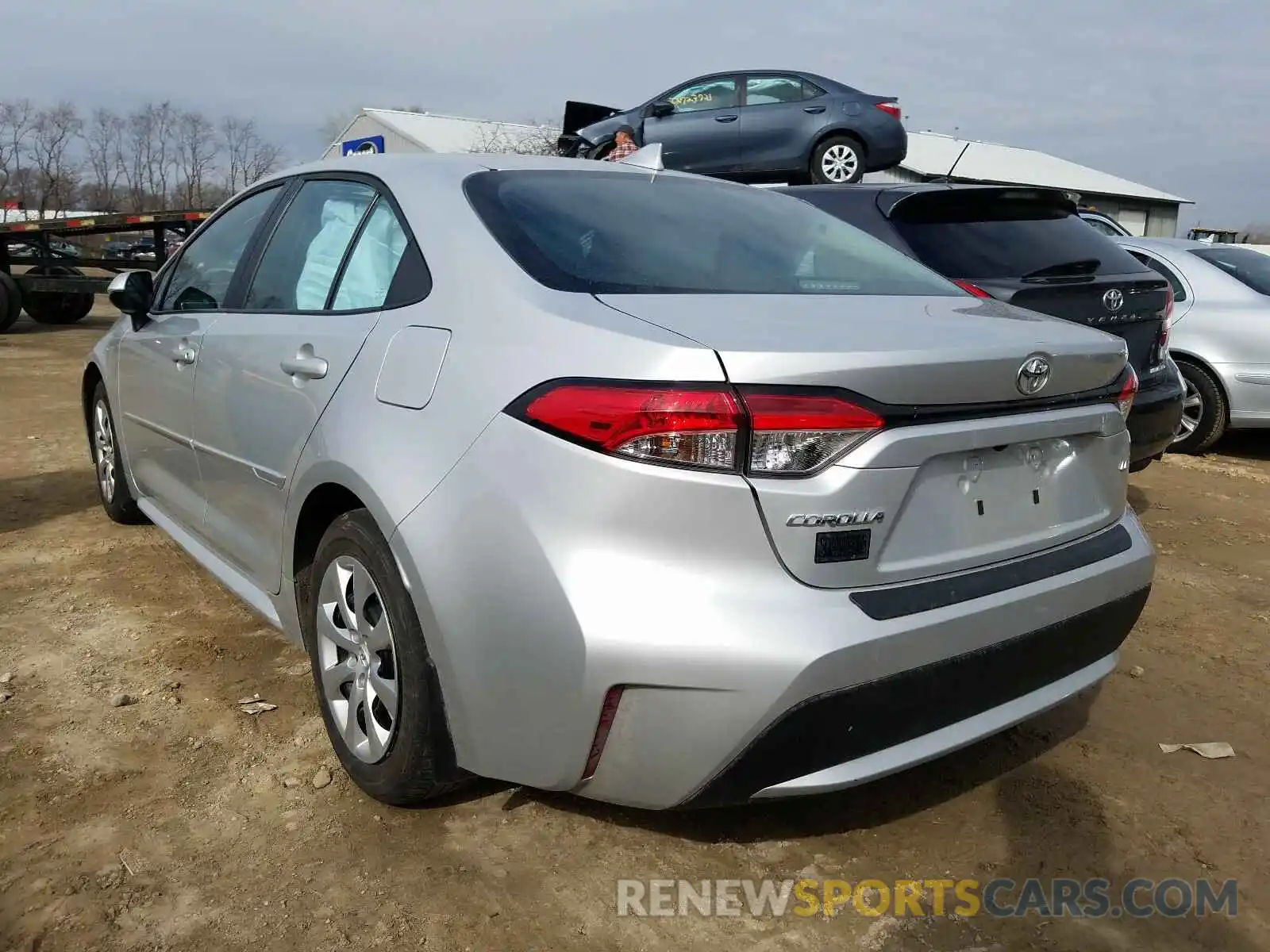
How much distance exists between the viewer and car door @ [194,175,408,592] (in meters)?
2.54

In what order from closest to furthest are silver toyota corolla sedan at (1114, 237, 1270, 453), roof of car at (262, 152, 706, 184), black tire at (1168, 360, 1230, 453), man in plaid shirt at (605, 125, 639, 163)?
roof of car at (262, 152, 706, 184)
silver toyota corolla sedan at (1114, 237, 1270, 453)
black tire at (1168, 360, 1230, 453)
man in plaid shirt at (605, 125, 639, 163)

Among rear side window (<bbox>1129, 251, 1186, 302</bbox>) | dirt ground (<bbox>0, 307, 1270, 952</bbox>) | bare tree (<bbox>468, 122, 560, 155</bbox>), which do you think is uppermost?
bare tree (<bbox>468, 122, 560, 155</bbox>)

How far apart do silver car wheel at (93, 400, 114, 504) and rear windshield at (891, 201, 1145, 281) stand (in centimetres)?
357

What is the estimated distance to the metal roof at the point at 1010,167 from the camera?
3619 centimetres

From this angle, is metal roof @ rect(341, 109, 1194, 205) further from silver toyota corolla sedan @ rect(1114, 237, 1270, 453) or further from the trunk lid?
the trunk lid

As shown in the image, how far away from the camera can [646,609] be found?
1.81 meters

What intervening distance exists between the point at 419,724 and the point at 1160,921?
1.62 m

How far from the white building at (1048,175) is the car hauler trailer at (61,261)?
85.0ft

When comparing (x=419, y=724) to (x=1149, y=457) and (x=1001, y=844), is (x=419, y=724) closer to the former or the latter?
(x=1001, y=844)

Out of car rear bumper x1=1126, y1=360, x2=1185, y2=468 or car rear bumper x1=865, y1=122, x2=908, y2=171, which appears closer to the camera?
car rear bumper x1=1126, y1=360, x2=1185, y2=468

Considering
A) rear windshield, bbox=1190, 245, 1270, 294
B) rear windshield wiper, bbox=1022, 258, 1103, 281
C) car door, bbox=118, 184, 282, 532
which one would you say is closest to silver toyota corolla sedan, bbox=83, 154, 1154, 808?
car door, bbox=118, 184, 282, 532

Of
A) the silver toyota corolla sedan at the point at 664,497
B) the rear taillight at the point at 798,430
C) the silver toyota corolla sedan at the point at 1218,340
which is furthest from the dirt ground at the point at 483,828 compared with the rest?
the silver toyota corolla sedan at the point at 1218,340

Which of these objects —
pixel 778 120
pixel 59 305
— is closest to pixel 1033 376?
pixel 778 120

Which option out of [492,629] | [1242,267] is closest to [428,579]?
[492,629]
